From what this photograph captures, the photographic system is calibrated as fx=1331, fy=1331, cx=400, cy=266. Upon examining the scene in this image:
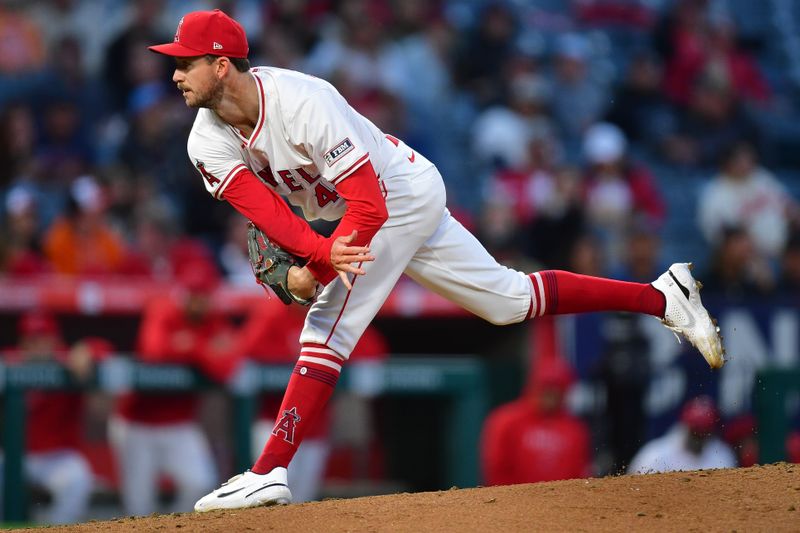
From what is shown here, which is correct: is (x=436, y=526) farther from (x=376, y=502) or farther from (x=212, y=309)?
(x=212, y=309)

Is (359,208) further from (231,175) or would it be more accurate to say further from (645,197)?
(645,197)

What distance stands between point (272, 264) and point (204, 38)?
2.66 feet

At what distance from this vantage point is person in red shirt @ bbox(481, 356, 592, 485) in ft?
26.4

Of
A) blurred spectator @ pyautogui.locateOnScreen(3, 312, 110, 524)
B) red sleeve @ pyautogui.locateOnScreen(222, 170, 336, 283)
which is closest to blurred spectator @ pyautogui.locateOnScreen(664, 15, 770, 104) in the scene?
blurred spectator @ pyautogui.locateOnScreen(3, 312, 110, 524)

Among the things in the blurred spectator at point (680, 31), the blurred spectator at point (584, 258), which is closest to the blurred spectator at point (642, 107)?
the blurred spectator at point (680, 31)

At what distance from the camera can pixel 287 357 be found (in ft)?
27.4

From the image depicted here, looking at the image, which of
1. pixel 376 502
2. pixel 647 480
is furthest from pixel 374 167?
pixel 647 480

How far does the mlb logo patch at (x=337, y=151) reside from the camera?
4520mm

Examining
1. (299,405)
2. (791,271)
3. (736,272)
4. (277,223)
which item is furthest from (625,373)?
(277,223)

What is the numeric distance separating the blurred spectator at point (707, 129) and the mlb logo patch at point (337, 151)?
815 cm

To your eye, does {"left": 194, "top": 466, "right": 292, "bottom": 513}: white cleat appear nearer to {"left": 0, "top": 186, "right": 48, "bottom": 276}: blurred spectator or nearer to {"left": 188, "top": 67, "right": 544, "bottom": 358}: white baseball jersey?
{"left": 188, "top": 67, "right": 544, "bottom": 358}: white baseball jersey

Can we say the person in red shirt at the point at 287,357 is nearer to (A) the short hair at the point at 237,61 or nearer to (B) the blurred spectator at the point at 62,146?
(B) the blurred spectator at the point at 62,146

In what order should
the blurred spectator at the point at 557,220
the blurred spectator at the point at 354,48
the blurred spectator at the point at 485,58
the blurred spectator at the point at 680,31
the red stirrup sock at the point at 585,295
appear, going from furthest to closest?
the blurred spectator at the point at 680,31, the blurred spectator at the point at 485,58, the blurred spectator at the point at 354,48, the blurred spectator at the point at 557,220, the red stirrup sock at the point at 585,295

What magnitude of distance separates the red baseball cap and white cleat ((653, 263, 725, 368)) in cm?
193
